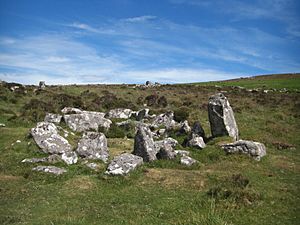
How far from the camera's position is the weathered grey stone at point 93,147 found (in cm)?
2103

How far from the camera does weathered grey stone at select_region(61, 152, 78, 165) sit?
65.3 ft

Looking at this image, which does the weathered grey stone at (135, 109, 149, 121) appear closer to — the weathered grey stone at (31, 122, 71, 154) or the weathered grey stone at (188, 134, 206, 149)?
the weathered grey stone at (188, 134, 206, 149)

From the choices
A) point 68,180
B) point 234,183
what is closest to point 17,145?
point 68,180

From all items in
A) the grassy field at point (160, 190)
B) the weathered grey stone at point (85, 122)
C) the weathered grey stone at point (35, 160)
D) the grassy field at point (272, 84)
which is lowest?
the grassy field at point (160, 190)

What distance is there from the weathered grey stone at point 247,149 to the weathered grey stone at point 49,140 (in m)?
11.4

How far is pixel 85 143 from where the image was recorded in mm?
21625

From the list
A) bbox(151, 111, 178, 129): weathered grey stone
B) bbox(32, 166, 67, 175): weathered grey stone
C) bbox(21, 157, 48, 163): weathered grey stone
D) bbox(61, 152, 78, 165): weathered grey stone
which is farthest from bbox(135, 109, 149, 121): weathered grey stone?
bbox(32, 166, 67, 175): weathered grey stone

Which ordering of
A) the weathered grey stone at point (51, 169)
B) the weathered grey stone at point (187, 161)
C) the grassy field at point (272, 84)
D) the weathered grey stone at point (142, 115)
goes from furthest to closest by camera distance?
the grassy field at point (272, 84), the weathered grey stone at point (142, 115), the weathered grey stone at point (187, 161), the weathered grey stone at point (51, 169)

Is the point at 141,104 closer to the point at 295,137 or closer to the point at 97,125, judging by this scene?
the point at 97,125

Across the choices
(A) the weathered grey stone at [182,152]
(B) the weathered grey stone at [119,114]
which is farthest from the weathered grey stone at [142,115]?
(A) the weathered grey stone at [182,152]

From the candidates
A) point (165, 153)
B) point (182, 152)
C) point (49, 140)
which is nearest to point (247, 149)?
point (182, 152)

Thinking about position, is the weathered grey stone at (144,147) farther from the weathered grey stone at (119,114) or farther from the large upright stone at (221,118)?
the weathered grey stone at (119,114)

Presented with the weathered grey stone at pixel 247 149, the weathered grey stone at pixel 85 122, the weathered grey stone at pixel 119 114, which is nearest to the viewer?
the weathered grey stone at pixel 247 149

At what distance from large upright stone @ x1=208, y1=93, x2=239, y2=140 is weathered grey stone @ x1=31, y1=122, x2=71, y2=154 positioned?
11.6 metres
